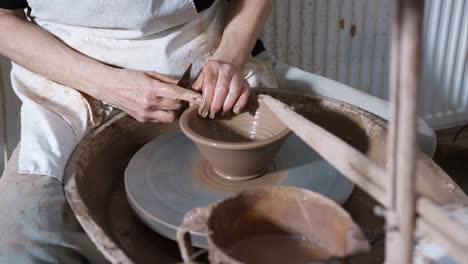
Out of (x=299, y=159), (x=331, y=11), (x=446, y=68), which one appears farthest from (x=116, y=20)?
(x=446, y=68)

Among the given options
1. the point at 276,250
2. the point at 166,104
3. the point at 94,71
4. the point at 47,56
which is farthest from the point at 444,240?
the point at 47,56

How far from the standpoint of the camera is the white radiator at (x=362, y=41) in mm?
2482

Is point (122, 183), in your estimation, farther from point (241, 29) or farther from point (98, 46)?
point (241, 29)

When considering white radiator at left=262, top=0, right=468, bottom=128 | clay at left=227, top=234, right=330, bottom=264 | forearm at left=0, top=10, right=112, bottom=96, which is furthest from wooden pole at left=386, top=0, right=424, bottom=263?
white radiator at left=262, top=0, right=468, bottom=128

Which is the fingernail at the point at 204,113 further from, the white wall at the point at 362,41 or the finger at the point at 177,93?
the white wall at the point at 362,41

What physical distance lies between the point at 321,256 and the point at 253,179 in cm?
46

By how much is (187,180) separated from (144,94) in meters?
0.30

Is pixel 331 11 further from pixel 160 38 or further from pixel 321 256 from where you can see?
pixel 321 256

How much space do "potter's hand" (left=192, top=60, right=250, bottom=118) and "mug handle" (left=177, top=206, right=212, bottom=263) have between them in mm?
527

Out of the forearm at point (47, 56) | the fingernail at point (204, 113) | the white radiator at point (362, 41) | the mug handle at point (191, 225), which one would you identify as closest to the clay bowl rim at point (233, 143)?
the fingernail at point (204, 113)

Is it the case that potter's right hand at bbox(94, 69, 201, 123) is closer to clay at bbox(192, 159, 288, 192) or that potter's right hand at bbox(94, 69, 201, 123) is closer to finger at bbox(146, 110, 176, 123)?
finger at bbox(146, 110, 176, 123)

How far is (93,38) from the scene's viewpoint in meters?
1.56

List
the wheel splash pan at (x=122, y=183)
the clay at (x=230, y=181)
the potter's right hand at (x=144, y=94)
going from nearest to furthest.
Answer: the wheel splash pan at (x=122, y=183) → the clay at (x=230, y=181) → the potter's right hand at (x=144, y=94)

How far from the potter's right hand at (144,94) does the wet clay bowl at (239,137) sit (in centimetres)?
13
